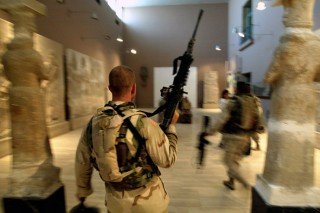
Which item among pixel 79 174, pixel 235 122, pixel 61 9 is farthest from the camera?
pixel 61 9

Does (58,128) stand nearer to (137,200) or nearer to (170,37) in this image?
(137,200)

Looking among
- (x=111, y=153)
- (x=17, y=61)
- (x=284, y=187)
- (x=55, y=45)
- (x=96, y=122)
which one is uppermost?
(x=55, y=45)

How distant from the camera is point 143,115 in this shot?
1.50 meters

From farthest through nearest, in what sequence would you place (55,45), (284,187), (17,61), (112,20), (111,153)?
1. (112,20)
2. (55,45)
3. (17,61)
4. (284,187)
5. (111,153)

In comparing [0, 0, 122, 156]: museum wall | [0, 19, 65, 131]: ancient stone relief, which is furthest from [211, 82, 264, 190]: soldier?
[0, 19, 65, 131]: ancient stone relief

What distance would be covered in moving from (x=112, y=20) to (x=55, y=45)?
22.3 ft

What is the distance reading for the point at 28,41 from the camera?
242 centimetres

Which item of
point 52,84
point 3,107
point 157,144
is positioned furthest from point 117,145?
point 52,84

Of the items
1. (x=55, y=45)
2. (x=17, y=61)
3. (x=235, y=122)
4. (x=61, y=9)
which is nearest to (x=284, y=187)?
(x=235, y=122)

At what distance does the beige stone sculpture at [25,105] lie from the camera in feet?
7.82

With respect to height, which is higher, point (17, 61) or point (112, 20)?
point (112, 20)

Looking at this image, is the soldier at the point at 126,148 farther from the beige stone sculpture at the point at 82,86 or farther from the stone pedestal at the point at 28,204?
the beige stone sculpture at the point at 82,86

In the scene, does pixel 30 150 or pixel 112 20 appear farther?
pixel 112 20

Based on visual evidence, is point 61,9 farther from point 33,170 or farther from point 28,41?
point 33,170
